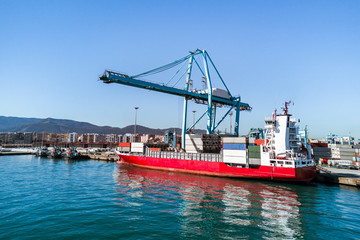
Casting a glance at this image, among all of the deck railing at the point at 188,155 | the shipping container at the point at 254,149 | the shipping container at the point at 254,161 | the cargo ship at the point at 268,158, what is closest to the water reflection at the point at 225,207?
the cargo ship at the point at 268,158

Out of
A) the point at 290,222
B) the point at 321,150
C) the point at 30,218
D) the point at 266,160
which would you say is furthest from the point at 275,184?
the point at 321,150

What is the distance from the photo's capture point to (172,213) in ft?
47.4

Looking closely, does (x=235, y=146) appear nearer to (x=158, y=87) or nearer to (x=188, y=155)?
(x=188, y=155)

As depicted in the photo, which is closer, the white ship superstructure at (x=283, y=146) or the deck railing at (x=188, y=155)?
the white ship superstructure at (x=283, y=146)

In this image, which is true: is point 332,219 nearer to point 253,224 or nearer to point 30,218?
point 253,224

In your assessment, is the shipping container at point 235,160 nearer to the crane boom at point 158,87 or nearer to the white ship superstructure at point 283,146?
the white ship superstructure at point 283,146

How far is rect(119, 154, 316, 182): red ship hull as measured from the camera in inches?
1021

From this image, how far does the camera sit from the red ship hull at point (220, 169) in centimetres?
2592

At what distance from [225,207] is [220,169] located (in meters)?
15.6

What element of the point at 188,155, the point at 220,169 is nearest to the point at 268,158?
the point at 220,169

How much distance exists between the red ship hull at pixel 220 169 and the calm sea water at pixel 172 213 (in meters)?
3.60

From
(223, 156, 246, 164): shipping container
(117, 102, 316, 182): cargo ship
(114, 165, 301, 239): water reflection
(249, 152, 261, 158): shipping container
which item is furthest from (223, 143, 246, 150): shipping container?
(114, 165, 301, 239): water reflection

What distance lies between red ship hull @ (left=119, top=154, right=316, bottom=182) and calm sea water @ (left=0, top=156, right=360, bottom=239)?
11.8 ft

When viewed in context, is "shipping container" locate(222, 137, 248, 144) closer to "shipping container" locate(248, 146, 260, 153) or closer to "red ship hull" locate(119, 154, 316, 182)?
"shipping container" locate(248, 146, 260, 153)
